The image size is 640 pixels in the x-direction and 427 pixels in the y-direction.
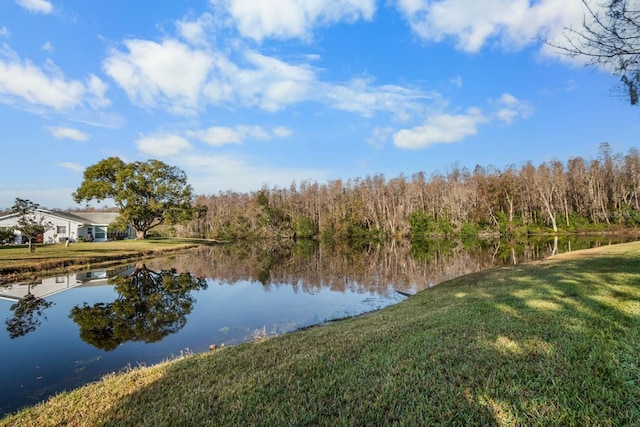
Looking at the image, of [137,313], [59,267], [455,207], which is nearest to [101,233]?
[59,267]

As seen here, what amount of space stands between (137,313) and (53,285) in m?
8.33

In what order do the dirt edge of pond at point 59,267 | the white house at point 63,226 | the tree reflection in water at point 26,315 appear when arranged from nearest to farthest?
the tree reflection in water at point 26,315 < the dirt edge of pond at point 59,267 < the white house at point 63,226

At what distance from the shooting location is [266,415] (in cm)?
345

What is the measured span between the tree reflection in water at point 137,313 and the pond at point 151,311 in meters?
0.03

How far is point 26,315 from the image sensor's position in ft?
41.7

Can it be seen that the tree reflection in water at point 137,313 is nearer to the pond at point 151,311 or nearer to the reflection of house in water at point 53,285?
the pond at point 151,311

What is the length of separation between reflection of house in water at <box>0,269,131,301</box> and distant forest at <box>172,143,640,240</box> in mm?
42016

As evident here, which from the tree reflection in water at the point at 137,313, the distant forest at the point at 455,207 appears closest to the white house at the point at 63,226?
the distant forest at the point at 455,207

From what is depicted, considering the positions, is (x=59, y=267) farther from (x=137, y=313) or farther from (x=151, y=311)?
(x=151, y=311)

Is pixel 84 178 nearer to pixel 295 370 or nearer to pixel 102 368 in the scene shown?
pixel 102 368

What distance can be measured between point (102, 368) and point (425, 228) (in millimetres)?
61685

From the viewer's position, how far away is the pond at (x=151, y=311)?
28.0ft

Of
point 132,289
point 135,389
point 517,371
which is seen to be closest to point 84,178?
point 132,289

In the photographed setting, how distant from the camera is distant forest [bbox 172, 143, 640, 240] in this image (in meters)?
58.8
